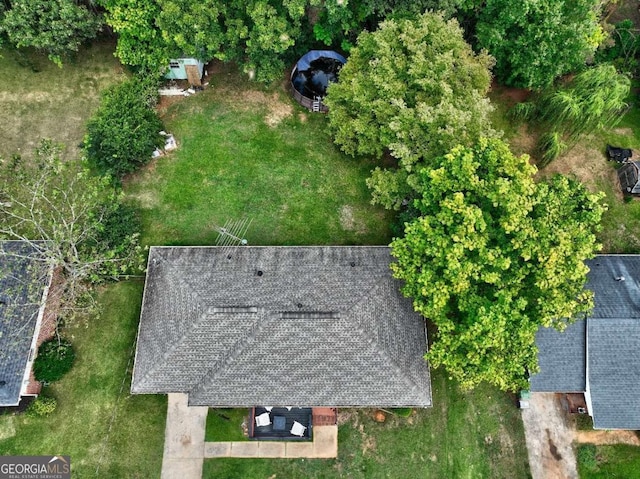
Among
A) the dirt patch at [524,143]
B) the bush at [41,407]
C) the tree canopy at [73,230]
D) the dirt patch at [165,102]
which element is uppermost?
the dirt patch at [165,102]

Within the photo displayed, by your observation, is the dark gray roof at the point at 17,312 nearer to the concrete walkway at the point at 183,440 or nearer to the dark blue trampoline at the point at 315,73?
the concrete walkway at the point at 183,440

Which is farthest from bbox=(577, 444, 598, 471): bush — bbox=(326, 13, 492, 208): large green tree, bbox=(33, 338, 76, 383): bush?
bbox=(33, 338, 76, 383): bush

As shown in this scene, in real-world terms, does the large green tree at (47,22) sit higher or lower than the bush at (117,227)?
higher

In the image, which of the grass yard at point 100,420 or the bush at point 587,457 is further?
the bush at point 587,457

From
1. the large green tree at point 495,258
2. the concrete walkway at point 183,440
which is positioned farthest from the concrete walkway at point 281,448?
the large green tree at point 495,258

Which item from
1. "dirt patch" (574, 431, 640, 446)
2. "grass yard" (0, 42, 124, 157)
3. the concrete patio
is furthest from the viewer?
"grass yard" (0, 42, 124, 157)

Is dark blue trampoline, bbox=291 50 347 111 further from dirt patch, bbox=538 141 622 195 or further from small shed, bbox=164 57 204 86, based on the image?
dirt patch, bbox=538 141 622 195
